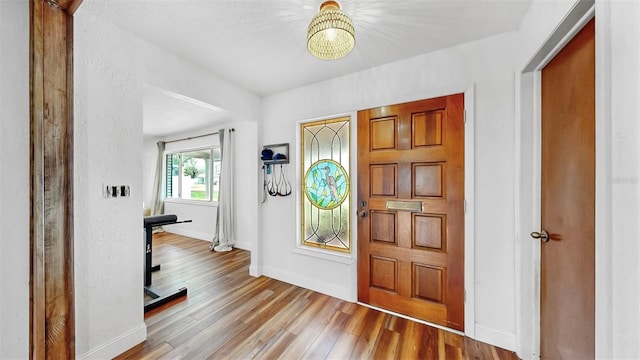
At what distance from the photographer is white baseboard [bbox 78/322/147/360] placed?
150 centimetres

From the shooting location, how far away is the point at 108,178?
5.24ft

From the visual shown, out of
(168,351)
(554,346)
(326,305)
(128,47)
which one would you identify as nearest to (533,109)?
(554,346)

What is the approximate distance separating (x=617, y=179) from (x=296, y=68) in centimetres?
220

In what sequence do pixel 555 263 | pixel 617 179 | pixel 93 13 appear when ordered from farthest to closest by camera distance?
1. pixel 93 13
2. pixel 555 263
3. pixel 617 179

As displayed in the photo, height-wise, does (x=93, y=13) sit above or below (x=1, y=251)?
above

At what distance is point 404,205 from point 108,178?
7.54 feet

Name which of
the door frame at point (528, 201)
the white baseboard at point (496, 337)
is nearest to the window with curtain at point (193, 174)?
the white baseboard at point (496, 337)

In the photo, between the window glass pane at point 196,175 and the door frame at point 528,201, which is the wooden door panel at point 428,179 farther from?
the window glass pane at point 196,175

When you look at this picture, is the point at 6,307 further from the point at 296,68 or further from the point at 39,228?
the point at 296,68

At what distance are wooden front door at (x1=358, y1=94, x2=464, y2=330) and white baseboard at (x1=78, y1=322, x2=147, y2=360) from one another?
6.07 ft

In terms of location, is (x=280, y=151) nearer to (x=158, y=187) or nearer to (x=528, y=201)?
(x=528, y=201)

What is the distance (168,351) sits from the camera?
64.7 inches

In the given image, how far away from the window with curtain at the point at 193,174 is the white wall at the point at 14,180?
A: 12.6ft

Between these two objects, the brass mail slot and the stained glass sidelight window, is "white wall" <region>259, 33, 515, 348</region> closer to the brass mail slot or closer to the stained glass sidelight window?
the stained glass sidelight window
